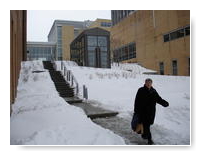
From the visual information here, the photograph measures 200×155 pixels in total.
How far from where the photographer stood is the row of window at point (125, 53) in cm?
2562

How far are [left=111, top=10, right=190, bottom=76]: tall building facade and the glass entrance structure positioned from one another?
7.08 ft

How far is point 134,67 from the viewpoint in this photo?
2217cm

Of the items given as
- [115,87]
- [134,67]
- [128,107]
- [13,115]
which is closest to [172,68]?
[134,67]

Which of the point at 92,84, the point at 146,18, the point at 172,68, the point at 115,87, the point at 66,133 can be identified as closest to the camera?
the point at 66,133

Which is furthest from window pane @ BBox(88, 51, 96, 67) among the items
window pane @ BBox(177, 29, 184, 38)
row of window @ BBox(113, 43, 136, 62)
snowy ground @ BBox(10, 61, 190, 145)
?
snowy ground @ BBox(10, 61, 190, 145)

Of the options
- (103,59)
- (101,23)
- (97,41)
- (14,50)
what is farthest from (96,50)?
(14,50)

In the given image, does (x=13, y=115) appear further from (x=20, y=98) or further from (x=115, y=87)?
(x=115, y=87)

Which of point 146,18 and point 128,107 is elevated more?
point 146,18

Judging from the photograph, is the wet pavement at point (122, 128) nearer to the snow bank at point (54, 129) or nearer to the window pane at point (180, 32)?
the snow bank at point (54, 129)

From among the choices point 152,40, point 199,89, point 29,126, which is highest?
point 152,40

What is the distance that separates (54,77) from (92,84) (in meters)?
2.59

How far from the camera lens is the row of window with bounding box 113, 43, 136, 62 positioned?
25625 mm

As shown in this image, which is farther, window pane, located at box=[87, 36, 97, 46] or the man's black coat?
window pane, located at box=[87, 36, 97, 46]

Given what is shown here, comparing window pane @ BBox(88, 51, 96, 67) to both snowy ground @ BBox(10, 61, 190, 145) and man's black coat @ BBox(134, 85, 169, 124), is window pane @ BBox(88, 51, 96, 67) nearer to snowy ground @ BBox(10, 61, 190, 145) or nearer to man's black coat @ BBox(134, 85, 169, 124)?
snowy ground @ BBox(10, 61, 190, 145)
